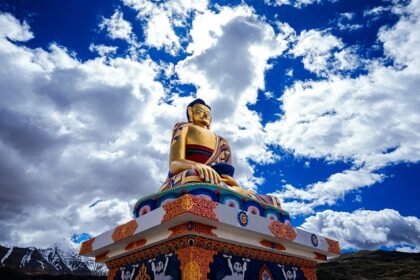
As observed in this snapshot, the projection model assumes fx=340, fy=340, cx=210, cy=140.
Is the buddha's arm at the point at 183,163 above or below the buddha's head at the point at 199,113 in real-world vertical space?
below

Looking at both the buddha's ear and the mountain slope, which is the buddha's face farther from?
the mountain slope

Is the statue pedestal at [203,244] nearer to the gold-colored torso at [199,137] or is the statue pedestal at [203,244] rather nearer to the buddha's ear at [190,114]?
the gold-colored torso at [199,137]

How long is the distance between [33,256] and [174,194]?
137411mm

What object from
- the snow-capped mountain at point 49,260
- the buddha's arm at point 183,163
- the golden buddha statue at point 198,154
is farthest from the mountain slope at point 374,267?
the snow-capped mountain at point 49,260

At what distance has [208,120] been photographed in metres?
7.74

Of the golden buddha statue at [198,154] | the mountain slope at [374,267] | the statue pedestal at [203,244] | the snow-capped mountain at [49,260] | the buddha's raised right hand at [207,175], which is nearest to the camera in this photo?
the statue pedestal at [203,244]

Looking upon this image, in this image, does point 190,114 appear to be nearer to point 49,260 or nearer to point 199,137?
point 199,137

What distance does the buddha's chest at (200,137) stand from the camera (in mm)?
6906

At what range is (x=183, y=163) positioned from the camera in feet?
19.9

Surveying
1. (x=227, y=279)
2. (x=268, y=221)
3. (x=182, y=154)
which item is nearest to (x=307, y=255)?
(x=268, y=221)

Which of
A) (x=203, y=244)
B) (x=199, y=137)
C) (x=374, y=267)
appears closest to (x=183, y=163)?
(x=199, y=137)

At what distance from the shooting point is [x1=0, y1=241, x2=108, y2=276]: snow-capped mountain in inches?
3698

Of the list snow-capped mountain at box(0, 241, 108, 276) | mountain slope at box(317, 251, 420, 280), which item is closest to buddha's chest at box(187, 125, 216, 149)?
mountain slope at box(317, 251, 420, 280)

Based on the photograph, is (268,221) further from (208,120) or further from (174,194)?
(208,120)
